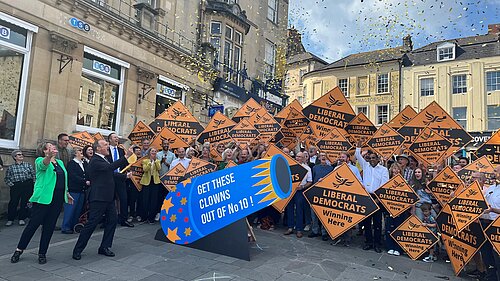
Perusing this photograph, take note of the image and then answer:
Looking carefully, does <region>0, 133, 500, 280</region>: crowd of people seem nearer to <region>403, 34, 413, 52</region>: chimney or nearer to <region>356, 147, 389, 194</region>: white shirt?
<region>356, 147, 389, 194</region>: white shirt

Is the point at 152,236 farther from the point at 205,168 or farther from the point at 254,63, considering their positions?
the point at 254,63

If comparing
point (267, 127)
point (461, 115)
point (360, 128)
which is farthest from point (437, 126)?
point (461, 115)

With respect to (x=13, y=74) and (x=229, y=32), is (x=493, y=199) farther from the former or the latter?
(x=229, y=32)

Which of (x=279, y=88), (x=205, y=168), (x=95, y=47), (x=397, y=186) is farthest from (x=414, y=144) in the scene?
(x=279, y=88)

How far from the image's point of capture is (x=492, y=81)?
2795cm

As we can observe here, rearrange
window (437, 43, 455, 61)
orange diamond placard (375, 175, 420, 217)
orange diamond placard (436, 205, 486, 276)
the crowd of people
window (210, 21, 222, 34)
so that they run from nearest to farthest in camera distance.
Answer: the crowd of people → orange diamond placard (436, 205, 486, 276) → orange diamond placard (375, 175, 420, 217) → window (210, 21, 222, 34) → window (437, 43, 455, 61)

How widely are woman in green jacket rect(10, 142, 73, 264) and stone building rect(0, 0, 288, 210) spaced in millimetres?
4178

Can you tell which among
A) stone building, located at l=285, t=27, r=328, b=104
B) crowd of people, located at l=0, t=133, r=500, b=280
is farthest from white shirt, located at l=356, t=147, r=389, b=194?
stone building, located at l=285, t=27, r=328, b=104

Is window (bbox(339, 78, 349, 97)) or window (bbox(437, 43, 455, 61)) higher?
window (bbox(437, 43, 455, 61))

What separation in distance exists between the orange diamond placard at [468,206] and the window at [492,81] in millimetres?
27782

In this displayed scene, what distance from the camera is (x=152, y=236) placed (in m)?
6.80

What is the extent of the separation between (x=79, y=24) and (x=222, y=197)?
7963 mm

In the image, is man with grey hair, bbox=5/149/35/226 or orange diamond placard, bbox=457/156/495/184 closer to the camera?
orange diamond placard, bbox=457/156/495/184

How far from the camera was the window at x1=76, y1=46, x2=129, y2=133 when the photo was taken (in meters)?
10.9
